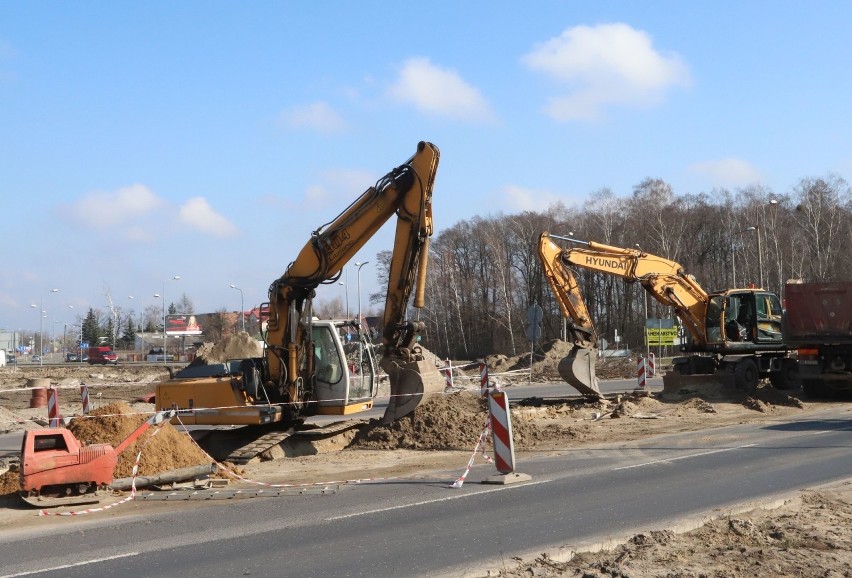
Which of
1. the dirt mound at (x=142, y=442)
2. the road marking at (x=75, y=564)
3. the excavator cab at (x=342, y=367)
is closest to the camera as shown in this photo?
the road marking at (x=75, y=564)

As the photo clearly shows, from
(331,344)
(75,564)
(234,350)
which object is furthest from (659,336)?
(75,564)

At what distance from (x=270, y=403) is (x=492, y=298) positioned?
64796 millimetres

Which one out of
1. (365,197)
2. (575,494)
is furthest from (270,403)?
(575,494)

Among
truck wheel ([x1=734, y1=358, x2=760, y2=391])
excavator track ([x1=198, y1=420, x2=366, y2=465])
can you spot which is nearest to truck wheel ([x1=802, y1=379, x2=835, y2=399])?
truck wheel ([x1=734, y1=358, x2=760, y2=391])

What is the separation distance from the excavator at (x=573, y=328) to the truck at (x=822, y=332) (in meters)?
5.74

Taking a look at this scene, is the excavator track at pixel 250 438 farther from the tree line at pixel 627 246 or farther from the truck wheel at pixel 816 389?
the tree line at pixel 627 246

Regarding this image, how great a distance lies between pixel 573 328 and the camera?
22.4m

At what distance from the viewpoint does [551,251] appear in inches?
935

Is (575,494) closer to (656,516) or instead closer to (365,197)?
(656,516)

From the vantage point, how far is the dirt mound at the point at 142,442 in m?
12.3

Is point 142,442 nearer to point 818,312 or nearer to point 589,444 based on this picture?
point 589,444

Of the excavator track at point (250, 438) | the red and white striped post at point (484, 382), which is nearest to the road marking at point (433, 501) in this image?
the excavator track at point (250, 438)

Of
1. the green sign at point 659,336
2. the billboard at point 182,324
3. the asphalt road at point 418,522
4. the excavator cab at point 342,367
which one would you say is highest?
the billboard at point 182,324

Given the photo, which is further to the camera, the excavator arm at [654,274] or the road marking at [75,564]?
the excavator arm at [654,274]
